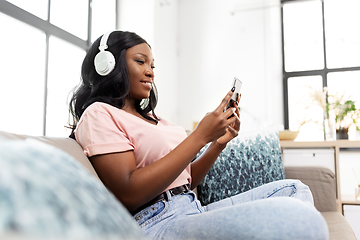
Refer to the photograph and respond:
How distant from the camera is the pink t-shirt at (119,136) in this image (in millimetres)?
836

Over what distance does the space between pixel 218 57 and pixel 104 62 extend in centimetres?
311

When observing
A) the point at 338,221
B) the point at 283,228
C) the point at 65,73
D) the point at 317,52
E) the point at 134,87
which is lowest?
the point at 338,221

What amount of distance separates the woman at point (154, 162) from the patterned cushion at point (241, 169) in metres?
0.21

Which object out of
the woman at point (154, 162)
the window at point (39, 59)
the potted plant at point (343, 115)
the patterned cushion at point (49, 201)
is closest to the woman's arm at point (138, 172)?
the woman at point (154, 162)

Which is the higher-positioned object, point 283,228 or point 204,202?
point 283,228

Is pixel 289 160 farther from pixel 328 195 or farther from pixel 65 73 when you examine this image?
pixel 65 73

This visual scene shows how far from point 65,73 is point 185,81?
1.73m

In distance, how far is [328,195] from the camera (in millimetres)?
1409

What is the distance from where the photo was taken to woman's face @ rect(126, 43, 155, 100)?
1071 mm

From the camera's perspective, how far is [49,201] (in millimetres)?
221

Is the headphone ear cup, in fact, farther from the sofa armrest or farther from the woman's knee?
the sofa armrest

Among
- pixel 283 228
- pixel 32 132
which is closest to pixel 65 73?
pixel 32 132

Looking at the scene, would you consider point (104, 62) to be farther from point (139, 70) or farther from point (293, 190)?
point (293, 190)

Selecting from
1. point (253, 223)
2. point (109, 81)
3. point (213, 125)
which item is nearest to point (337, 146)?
point (213, 125)
